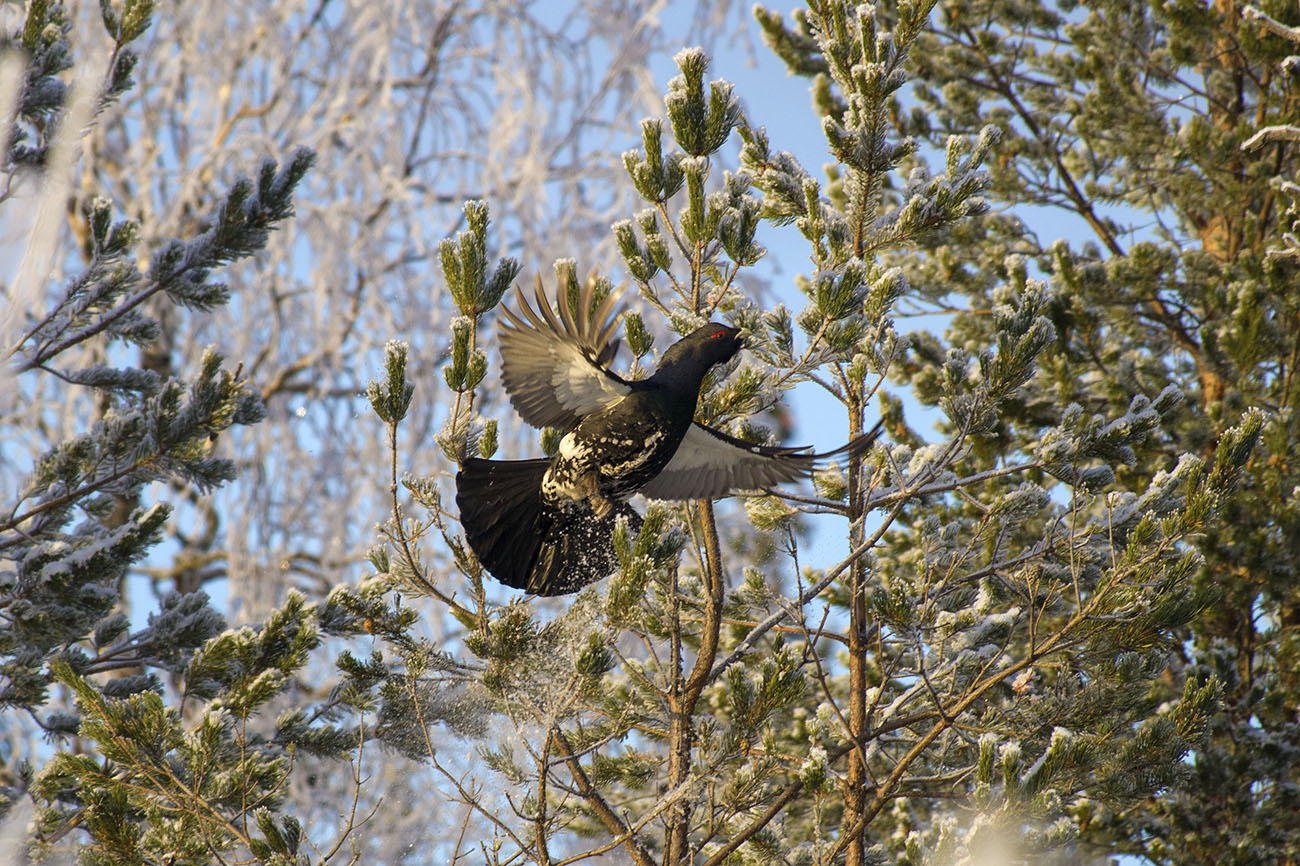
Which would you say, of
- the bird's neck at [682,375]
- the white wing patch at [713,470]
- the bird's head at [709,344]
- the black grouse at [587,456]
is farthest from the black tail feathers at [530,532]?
the bird's head at [709,344]

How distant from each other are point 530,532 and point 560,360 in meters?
0.57

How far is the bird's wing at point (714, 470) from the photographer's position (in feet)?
11.8

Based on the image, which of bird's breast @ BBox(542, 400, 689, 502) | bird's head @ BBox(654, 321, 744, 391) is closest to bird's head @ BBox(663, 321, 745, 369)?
bird's head @ BBox(654, 321, 744, 391)

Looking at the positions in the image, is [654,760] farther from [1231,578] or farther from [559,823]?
[1231,578]

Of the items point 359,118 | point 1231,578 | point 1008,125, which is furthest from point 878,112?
point 359,118

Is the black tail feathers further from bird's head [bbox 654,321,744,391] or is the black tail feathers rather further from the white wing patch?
bird's head [bbox 654,321,744,391]

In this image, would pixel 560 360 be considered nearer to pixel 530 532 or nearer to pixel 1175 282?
pixel 530 532

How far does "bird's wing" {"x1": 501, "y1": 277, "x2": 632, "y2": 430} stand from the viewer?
329cm

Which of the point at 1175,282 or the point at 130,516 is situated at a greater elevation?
the point at 1175,282

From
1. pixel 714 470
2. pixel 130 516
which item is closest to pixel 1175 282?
pixel 714 470

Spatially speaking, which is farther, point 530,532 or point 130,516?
point 130,516

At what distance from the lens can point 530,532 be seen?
3.58 m

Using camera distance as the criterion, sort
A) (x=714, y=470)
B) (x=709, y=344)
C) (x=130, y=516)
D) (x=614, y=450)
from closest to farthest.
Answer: (x=709, y=344) < (x=614, y=450) < (x=714, y=470) < (x=130, y=516)

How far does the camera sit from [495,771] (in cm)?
306
